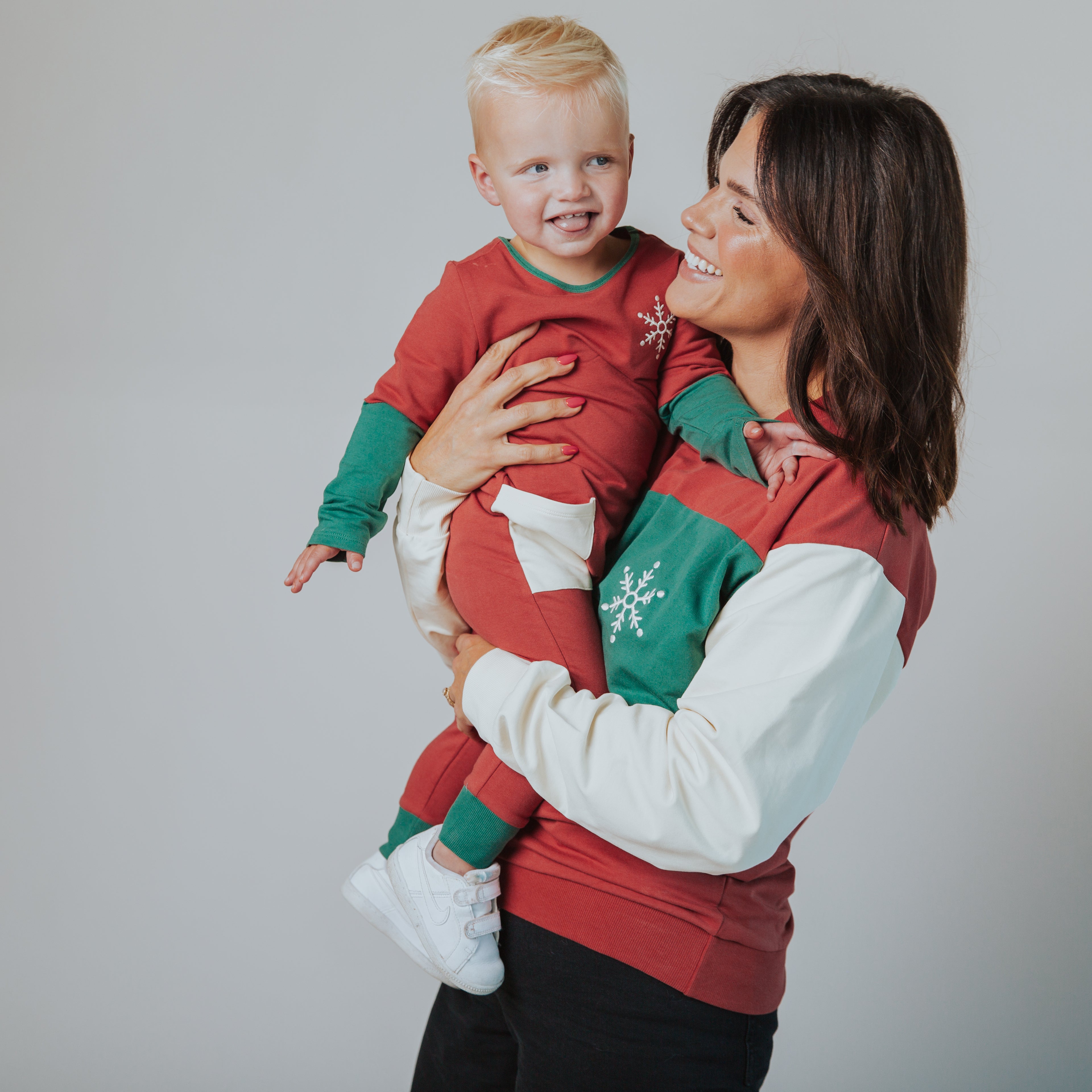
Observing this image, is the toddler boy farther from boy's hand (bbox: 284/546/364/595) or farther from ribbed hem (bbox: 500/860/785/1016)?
ribbed hem (bbox: 500/860/785/1016)

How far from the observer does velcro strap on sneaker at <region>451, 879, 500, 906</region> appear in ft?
4.09

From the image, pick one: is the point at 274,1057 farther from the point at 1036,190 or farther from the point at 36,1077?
the point at 1036,190

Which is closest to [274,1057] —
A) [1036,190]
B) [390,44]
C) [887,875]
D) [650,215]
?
[887,875]

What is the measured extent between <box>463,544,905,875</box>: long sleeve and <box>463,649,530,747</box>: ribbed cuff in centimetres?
5

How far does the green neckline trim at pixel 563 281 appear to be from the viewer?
55.5 inches

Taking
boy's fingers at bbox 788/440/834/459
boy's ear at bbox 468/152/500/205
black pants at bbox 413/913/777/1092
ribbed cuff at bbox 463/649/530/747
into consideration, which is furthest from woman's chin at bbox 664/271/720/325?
black pants at bbox 413/913/777/1092

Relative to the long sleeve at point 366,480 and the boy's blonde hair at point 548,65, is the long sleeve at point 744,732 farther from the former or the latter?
the boy's blonde hair at point 548,65

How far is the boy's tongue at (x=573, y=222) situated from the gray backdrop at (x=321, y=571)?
92cm

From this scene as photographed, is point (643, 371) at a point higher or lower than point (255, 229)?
lower

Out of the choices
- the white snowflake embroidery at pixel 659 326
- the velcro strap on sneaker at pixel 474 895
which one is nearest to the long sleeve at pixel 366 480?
the white snowflake embroidery at pixel 659 326

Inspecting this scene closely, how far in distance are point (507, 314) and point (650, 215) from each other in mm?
1033

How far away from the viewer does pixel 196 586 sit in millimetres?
2562

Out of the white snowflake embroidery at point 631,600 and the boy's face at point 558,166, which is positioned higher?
the boy's face at point 558,166

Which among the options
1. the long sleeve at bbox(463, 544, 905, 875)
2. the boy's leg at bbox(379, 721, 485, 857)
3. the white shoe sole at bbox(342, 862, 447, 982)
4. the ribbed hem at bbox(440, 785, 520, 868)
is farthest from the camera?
the boy's leg at bbox(379, 721, 485, 857)
